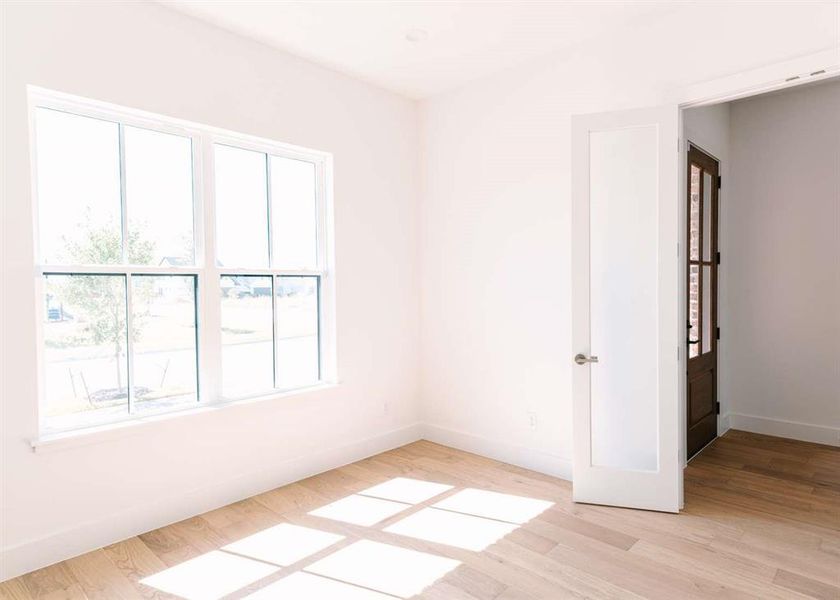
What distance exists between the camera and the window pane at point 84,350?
2.72m

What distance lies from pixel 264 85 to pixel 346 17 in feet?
2.54

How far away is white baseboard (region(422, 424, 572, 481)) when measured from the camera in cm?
373

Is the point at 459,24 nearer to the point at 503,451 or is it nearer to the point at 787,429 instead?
the point at 503,451

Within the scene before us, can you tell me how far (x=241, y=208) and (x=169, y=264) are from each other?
0.64 metres

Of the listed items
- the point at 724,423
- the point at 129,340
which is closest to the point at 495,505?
the point at 129,340

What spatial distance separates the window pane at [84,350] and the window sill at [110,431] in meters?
0.09

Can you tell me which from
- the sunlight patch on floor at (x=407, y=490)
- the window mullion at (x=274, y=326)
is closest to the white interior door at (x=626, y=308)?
the sunlight patch on floor at (x=407, y=490)

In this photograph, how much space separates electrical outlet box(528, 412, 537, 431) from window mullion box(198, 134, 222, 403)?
231 centimetres

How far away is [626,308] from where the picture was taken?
128 inches

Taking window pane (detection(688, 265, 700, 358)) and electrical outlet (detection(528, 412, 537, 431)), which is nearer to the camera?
electrical outlet (detection(528, 412, 537, 431))

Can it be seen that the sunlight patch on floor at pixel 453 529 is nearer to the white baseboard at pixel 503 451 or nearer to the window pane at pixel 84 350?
the white baseboard at pixel 503 451

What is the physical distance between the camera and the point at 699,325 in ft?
14.0

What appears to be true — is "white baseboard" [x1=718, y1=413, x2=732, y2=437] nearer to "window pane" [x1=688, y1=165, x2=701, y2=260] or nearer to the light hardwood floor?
the light hardwood floor

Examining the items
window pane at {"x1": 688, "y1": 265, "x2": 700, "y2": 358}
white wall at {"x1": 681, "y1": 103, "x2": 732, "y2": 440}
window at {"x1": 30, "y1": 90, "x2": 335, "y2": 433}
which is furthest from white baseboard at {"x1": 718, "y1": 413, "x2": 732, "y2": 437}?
window at {"x1": 30, "y1": 90, "x2": 335, "y2": 433}
